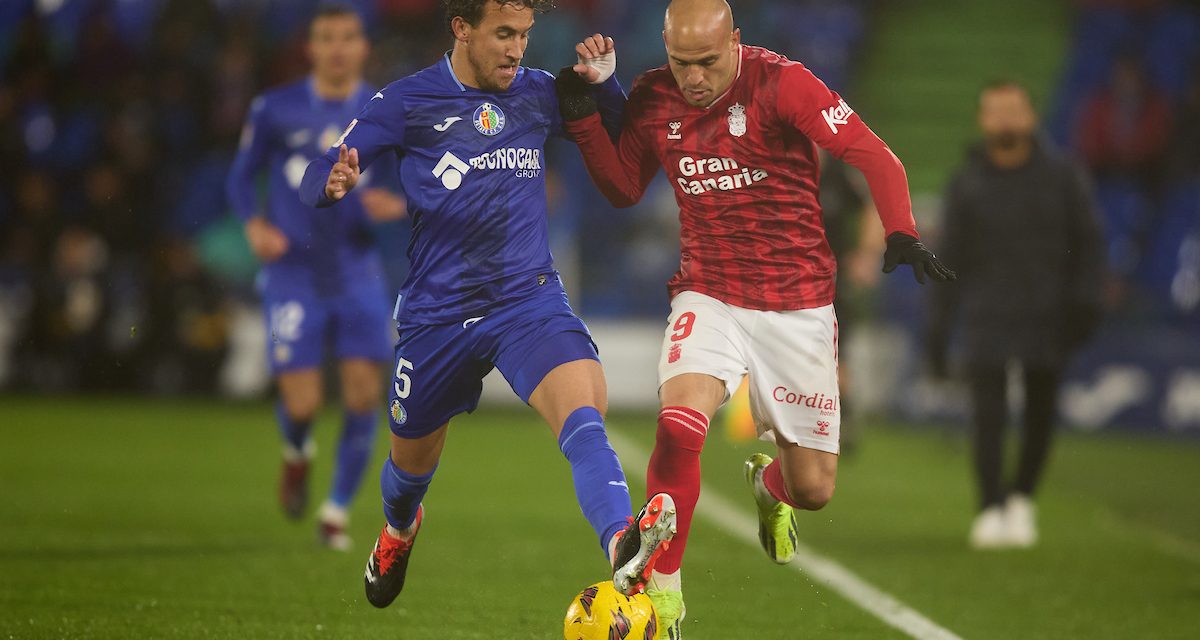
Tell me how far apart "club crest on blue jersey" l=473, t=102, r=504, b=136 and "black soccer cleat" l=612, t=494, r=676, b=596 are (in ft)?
4.95

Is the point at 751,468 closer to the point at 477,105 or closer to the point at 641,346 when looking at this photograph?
the point at 477,105

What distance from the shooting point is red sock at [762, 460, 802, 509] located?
20.8ft

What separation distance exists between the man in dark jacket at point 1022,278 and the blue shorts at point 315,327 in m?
3.40

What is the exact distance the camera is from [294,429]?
8461 mm

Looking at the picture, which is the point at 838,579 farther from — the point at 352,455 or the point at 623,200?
the point at 352,455

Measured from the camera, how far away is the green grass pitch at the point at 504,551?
6129mm

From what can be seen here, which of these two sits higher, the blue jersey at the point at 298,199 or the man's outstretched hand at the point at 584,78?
the man's outstretched hand at the point at 584,78

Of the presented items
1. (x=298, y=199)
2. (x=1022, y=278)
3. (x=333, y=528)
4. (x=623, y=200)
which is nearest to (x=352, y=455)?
(x=333, y=528)

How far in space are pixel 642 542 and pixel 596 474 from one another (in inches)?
17.6

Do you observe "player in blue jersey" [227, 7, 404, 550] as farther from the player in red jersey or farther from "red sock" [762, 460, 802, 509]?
the player in red jersey

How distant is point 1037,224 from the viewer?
9.12 m

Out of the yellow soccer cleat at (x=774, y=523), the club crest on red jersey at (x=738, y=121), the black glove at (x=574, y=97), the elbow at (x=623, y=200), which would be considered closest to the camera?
the club crest on red jersey at (x=738, y=121)

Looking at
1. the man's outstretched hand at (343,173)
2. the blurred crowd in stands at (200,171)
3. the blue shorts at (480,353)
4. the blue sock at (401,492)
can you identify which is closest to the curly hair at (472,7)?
the man's outstretched hand at (343,173)

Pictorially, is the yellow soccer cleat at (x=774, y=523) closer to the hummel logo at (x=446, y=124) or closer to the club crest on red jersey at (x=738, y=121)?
the club crest on red jersey at (x=738, y=121)
